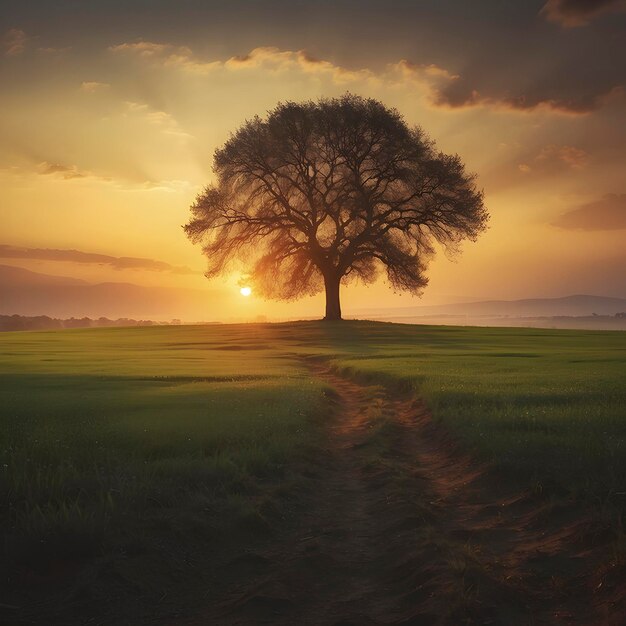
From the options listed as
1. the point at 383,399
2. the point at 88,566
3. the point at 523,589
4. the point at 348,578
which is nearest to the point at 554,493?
the point at 523,589

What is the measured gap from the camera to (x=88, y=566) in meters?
6.03

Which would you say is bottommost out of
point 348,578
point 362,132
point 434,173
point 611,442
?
point 348,578

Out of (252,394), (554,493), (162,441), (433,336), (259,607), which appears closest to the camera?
(259,607)

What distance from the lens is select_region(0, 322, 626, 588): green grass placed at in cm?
725

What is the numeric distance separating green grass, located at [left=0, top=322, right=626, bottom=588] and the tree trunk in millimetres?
29225

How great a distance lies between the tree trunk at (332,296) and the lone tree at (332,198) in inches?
5.1

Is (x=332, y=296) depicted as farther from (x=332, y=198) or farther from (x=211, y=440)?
(x=211, y=440)

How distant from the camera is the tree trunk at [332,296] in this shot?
5328 centimetres

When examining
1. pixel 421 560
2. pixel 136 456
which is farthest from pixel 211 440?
pixel 421 560

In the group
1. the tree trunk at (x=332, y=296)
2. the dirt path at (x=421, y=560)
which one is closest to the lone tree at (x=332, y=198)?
the tree trunk at (x=332, y=296)

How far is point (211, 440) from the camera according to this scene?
10.7 metres

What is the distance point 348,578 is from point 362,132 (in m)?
46.5

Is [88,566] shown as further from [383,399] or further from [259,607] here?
[383,399]

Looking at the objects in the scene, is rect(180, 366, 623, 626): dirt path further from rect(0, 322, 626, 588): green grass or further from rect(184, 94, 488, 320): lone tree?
rect(184, 94, 488, 320): lone tree
